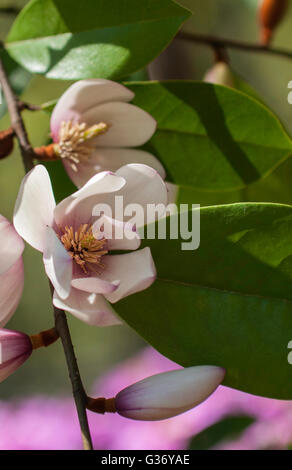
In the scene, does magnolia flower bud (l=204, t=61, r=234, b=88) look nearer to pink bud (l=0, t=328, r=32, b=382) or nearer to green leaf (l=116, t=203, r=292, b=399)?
green leaf (l=116, t=203, r=292, b=399)

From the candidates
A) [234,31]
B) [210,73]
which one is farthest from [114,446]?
[234,31]

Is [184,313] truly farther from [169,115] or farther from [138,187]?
[169,115]

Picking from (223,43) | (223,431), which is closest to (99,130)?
(223,43)

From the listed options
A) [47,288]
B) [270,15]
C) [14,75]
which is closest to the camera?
[14,75]

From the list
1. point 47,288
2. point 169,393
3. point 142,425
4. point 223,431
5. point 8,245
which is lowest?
point 47,288

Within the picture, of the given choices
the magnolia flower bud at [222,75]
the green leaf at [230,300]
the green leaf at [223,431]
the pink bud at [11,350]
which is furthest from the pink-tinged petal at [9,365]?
the green leaf at [223,431]

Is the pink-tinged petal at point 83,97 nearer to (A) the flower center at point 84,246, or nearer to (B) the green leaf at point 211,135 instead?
(B) the green leaf at point 211,135

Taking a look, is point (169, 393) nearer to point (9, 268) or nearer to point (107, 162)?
point (9, 268)
